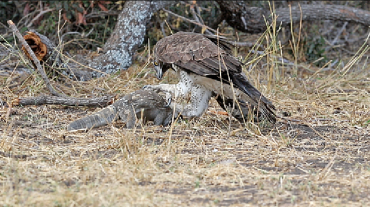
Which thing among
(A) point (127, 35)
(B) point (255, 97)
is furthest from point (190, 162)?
(A) point (127, 35)

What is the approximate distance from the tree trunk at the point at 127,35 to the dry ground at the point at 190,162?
150cm

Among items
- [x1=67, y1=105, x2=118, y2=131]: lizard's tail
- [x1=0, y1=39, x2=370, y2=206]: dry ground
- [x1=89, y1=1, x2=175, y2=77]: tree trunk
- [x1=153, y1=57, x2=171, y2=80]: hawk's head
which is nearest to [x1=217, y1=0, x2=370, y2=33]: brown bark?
[x1=89, y1=1, x2=175, y2=77]: tree trunk

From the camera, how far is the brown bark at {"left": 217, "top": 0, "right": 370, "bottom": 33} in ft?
24.4

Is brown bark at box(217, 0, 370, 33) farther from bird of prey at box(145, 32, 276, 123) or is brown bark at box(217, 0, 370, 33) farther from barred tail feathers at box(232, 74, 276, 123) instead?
barred tail feathers at box(232, 74, 276, 123)

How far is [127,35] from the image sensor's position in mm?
7027

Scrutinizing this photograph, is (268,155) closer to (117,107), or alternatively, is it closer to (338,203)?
(338,203)

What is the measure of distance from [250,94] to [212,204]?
6.27 ft

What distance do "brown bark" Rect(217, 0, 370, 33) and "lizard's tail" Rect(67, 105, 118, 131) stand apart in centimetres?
330

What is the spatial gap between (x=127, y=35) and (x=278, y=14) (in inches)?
88.6

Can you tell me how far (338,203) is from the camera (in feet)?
9.20

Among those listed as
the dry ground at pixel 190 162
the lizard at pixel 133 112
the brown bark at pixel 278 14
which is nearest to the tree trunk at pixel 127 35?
the brown bark at pixel 278 14

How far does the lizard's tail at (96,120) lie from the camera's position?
14.6ft

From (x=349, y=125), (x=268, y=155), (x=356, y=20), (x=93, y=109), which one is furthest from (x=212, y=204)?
(x=356, y=20)

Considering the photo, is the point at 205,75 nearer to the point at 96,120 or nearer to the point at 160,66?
the point at 160,66
